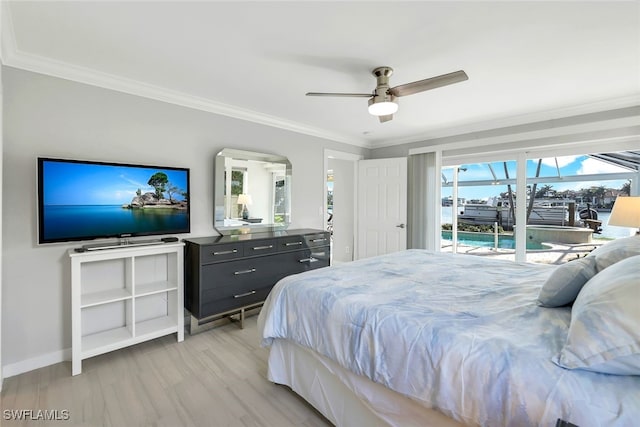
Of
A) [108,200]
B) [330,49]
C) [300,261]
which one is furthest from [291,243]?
[330,49]

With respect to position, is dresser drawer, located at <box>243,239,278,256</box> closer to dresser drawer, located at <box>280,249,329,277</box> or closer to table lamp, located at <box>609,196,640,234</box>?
dresser drawer, located at <box>280,249,329,277</box>

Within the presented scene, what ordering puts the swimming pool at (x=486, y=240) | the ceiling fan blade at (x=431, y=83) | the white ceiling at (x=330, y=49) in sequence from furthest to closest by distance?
1. the swimming pool at (x=486, y=240)
2. the ceiling fan blade at (x=431, y=83)
3. the white ceiling at (x=330, y=49)

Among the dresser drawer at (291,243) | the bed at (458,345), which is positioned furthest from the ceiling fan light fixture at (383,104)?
the dresser drawer at (291,243)

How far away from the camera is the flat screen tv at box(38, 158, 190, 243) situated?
Result: 220cm

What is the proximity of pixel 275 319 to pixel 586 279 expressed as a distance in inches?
67.2

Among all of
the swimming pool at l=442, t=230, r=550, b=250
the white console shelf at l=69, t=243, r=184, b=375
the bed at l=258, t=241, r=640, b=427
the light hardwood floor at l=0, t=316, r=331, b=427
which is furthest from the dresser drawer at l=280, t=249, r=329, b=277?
the swimming pool at l=442, t=230, r=550, b=250

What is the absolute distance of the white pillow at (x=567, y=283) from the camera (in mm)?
1370

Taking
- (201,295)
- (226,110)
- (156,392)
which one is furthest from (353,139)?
(156,392)

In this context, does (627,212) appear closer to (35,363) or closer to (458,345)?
(458,345)

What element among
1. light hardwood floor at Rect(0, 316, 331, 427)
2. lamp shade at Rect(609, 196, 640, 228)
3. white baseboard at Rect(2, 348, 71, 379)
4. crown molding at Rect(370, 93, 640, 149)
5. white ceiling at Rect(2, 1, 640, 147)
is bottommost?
light hardwood floor at Rect(0, 316, 331, 427)

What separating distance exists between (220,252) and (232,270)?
0.77ft

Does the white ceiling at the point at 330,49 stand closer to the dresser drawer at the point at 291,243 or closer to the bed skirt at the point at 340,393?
the dresser drawer at the point at 291,243

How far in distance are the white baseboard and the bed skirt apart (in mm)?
1823

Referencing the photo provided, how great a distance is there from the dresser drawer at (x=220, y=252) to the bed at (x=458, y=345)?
988 mm
